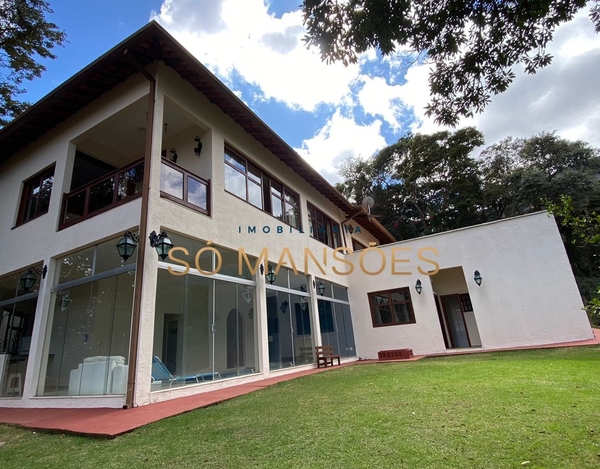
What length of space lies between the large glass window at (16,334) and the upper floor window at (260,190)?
15.9ft

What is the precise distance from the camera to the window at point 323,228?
1255 centimetres

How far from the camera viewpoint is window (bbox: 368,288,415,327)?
469 inches

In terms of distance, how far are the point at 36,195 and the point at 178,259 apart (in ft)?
17.2

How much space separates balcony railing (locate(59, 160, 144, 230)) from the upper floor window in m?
2.14

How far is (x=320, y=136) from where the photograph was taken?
20.9 metres

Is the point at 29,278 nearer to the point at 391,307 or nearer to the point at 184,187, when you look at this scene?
the point at 184,187

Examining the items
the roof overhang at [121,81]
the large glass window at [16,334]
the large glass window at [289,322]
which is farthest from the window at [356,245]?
the large glass window at [16,334]

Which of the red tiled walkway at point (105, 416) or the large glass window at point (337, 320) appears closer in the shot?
the red tiled walkway at point (105, 416)

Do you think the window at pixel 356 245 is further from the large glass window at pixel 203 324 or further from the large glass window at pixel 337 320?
the large glass window at pixel 203 324

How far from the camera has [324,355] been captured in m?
10.0

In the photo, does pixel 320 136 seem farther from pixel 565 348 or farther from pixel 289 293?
pixel 565 348

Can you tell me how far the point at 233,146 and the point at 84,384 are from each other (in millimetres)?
5988

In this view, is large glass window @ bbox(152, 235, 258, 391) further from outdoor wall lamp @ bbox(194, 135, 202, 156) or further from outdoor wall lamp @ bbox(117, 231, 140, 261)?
outdoor wall lamp @ bbox(194, 135, 202, 156)

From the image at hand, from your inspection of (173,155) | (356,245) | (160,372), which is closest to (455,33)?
(160,372)
